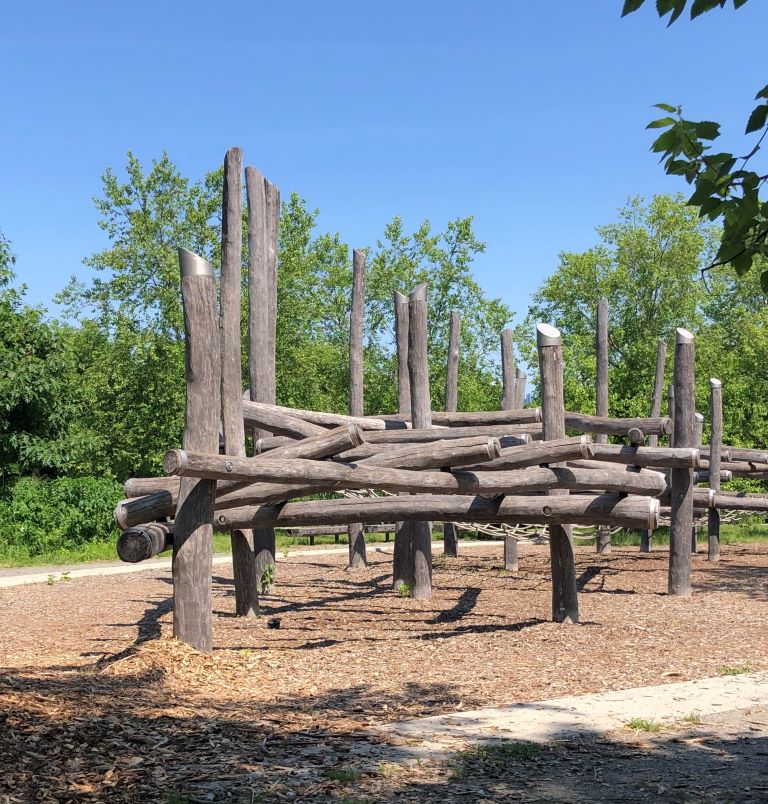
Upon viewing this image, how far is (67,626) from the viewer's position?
1047 cm

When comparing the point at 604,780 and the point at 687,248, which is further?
the point at 687,248

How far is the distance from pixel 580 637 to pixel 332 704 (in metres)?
3.55

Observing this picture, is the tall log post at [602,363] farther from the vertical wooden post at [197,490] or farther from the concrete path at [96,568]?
the vertical wooden post at [197,490]

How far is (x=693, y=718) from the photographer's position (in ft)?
19.3

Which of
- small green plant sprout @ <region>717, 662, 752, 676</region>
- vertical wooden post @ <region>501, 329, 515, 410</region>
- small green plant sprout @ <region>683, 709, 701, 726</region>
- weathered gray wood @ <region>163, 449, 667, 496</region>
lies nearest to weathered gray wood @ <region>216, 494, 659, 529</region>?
weathered gray wood @ <region>163, 449, 667, 496</region>

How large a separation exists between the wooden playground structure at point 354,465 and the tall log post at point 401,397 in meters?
0.02

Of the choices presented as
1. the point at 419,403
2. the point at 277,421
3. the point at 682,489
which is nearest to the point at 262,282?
the point at 277,421

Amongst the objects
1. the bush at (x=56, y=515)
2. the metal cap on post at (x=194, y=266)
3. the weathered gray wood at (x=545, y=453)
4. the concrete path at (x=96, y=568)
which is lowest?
the concrete path at (x=96, y=568)

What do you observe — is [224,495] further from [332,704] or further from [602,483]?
[602,483]

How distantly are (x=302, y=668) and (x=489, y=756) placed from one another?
2.99 meters

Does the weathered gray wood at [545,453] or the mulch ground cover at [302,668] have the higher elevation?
the weathered gray wood at [545,453]

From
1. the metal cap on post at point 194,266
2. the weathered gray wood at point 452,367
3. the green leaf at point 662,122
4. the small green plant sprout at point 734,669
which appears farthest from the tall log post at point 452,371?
the green leaf at point 662,122

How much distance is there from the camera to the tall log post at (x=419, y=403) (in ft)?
38.4

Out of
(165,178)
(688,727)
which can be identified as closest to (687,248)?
(165,178)
